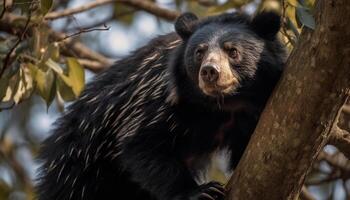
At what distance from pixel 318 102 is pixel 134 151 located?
2.24 meters

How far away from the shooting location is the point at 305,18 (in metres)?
5.43

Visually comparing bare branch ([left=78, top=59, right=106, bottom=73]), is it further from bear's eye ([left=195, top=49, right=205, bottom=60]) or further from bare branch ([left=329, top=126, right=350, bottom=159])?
bare branch ([left=329, top=126, right=350, bottom=159])

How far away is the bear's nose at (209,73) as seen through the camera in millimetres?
6484

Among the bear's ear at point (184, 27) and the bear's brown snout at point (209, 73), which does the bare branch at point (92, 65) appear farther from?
the bear's brown snout at point (209, 73)

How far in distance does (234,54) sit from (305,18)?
1.63 m

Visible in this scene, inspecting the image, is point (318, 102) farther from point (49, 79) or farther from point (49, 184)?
point (49, 184)

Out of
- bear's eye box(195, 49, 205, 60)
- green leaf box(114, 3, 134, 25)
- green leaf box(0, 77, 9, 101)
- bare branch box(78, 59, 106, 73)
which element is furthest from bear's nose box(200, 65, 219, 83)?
green leaf box(114, 3, 134, 25)

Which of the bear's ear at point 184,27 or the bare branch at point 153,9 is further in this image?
the bare branch at point 153,9

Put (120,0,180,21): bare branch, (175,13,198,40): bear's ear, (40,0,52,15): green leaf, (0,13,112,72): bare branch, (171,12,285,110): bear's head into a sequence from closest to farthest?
1. (40,0,52,15): green leaf
2. (171,12,285,110): bear's head
3. (175,13,198,40): bear's ear
4. (0,13,112,72): bare branch
5. (120,0,180,21): bare branch

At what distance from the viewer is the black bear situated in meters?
6.98

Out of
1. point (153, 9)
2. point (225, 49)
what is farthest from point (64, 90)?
point (153, 9)

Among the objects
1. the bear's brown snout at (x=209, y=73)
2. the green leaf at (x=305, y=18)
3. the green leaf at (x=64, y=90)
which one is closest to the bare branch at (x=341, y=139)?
the bear's brown snout at (x=209, y=73)

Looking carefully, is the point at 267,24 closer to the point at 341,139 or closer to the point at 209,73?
the point at 209,73

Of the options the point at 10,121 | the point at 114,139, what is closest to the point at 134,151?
the point at 114,139
